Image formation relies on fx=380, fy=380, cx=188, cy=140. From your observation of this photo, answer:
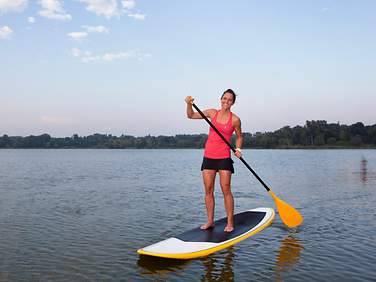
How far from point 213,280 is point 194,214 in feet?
17.3

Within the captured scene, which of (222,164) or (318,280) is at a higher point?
(222,164)

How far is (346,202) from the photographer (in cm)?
1252

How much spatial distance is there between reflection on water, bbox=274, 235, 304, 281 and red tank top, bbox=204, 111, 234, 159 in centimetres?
186

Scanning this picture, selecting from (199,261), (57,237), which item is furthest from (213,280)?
(57,237)

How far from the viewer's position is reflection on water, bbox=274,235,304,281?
5605 millimetres

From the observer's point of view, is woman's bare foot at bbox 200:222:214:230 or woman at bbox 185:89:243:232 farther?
woman's bare foot at bbox 200:222:214:230

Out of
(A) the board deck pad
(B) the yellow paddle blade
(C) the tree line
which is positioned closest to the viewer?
(A) the board deck pad

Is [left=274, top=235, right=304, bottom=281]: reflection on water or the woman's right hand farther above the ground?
the woman's right hand

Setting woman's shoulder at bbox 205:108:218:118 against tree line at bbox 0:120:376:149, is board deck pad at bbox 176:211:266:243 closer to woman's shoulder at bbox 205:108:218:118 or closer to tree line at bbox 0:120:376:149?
woman's shoulder at bbox 205:108:218:118

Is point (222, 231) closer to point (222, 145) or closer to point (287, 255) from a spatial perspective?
point (287, 255)

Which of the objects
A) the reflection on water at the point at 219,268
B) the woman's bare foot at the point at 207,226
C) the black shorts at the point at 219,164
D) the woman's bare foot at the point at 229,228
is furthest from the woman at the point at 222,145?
the reflection on water at the point at 219,268

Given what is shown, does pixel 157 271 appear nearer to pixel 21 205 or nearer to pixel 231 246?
pixel 231 246

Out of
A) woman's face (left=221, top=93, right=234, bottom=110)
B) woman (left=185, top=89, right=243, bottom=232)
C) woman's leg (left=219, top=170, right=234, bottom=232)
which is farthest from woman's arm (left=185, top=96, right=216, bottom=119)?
woman's leg (left=219, top=170, right=234, bottom=232)

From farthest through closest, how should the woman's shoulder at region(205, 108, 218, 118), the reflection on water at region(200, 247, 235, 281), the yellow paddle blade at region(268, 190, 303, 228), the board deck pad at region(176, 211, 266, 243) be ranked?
the yellow paddle blade at region(268, 190, 303, 228)
the woman's shoulder at region(205, 108, 218, 118)
the board deck pad at region(176, 211, 266, 243)
the reflection on water at region(200, 247, 235, 281)
